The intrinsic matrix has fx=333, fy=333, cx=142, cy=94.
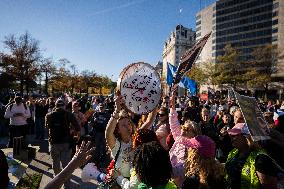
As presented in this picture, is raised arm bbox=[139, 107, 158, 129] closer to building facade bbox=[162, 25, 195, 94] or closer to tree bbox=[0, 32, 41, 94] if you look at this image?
tree bbox=[0, 32, 41, 94]

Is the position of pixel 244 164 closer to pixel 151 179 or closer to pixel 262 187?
pixel 262 187

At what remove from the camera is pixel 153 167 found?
259 centimetres

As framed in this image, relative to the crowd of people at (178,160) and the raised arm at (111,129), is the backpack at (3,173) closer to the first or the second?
the crowd of people at (178,160)

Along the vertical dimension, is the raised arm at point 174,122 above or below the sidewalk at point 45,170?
above

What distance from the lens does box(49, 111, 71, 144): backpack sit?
6684mm

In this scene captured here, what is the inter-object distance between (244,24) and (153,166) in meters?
96.5

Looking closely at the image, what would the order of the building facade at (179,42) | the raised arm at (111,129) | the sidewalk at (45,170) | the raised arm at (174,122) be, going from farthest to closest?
the building facade at (179,42) → the sidewalk at (45,170) → the raised arm at (174,122) → the raised arm at (111,129)

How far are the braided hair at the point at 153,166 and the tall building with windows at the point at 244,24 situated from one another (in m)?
77.0

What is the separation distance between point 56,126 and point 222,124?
4540 mm

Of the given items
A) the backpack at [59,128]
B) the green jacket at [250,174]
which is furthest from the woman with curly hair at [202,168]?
the backpack at [59,128]

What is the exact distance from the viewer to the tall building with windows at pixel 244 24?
8088 cm

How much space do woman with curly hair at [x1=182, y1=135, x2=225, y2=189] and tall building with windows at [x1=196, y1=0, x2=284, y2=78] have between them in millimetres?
76083

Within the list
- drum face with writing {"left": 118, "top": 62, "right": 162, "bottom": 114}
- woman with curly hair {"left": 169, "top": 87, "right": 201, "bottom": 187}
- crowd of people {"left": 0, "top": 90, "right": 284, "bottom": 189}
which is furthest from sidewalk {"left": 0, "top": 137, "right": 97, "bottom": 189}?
woman with curly hair {"left": 169, "top": 87, "right": 201, "bottom": 187}

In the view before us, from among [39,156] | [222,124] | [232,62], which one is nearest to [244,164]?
[222,124]
